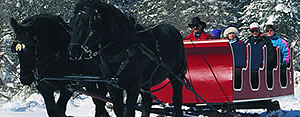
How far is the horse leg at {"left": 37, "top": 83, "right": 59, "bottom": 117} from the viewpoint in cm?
647

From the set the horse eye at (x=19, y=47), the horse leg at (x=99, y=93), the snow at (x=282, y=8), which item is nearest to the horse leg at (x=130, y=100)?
the horse leg at (x=99, y=93)

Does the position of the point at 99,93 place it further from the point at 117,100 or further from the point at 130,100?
the point at 130,100

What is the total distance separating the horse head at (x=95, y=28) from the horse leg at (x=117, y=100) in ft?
1.94

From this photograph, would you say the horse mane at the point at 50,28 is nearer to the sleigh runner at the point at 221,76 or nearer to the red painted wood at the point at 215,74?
the sleigh runner at the point at 221,76

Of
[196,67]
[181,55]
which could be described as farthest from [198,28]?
[181,55]

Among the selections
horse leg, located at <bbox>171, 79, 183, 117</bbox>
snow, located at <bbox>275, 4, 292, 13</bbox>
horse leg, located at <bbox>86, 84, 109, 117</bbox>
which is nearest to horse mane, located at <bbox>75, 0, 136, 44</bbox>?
horse leg, located at <bbox>86, 84, 109, 117</bbox>

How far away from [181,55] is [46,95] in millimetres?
2422

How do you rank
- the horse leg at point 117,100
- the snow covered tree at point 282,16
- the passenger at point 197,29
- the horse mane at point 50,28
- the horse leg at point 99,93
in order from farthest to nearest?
1. the snow covered tree at point 282,16
2. the passenger at point 197,29
3. the horse leg at point 99,93
4. the horse mane at point 50,28
5. the horse leg at point 117,100

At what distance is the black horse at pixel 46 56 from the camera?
645cm

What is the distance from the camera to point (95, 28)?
557 cm

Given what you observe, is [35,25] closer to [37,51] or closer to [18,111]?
[37,51]

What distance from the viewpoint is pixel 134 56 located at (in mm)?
6039

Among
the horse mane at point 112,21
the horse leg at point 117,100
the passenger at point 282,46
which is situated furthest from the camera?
the passenger at point 282,46

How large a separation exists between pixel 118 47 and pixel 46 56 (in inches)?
52.0
